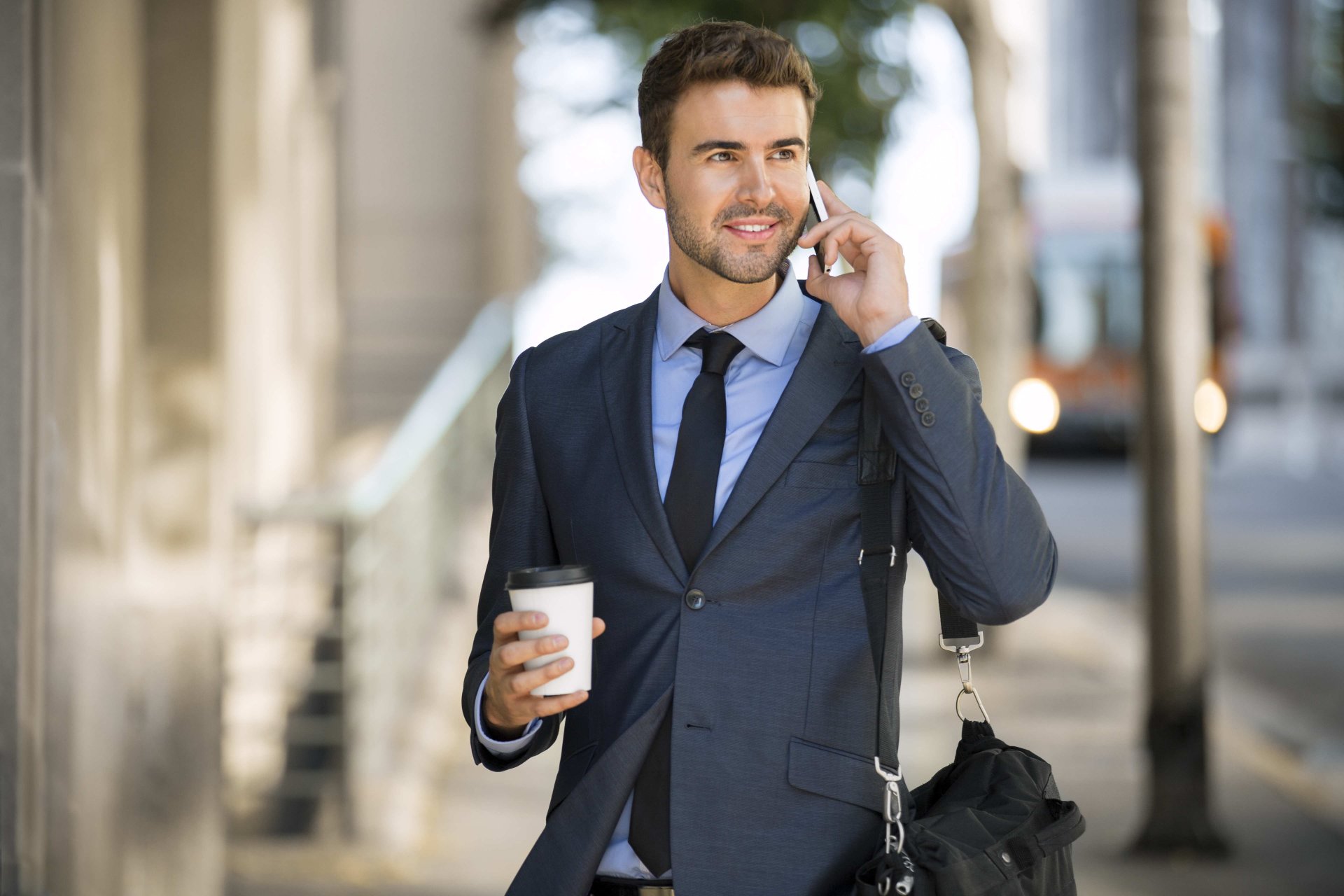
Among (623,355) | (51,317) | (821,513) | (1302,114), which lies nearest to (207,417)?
(51,317)

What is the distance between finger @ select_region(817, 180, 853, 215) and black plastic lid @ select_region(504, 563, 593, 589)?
664mm

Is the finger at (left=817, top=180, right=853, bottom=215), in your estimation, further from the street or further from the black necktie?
the street

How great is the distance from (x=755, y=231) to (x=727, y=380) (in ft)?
0.75

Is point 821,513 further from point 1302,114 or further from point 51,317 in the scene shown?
point 1302,114

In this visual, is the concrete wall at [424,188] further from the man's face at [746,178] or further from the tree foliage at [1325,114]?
the man's face at [746,178]

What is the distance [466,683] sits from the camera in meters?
2.28

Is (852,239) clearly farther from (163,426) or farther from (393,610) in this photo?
(393,610)

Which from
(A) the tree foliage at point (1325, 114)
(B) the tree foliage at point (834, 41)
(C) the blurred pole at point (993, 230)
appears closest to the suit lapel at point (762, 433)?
(B) the tree foliage at point (834, 41)

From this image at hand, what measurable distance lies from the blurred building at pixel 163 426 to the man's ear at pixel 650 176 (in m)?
1.44

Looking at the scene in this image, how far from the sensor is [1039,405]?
74.9ft

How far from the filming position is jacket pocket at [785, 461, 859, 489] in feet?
7.17

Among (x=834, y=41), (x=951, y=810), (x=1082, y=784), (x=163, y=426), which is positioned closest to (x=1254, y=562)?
(x=834, y=41)

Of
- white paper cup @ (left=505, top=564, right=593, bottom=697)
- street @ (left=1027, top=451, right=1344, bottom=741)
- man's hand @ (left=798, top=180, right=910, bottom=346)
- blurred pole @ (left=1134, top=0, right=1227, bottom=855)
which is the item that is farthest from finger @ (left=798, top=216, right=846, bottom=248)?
street @ (left=1027, top=451, right=1344, bottom=741)

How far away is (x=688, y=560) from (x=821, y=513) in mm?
201
